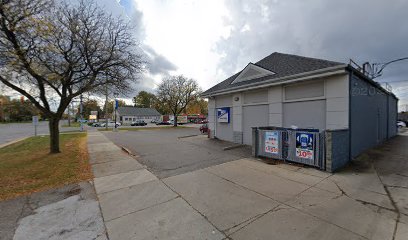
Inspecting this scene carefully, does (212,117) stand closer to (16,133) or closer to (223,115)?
(223,115)

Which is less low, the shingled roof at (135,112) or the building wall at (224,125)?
the shingled roof at (135,112)

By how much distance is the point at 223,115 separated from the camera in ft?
45.0

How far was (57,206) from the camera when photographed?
4.21 metres

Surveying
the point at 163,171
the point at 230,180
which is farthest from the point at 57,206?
the point at 230,180

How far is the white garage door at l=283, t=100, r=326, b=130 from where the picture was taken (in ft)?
26.8

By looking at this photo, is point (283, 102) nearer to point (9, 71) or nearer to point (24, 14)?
point (24, 14)

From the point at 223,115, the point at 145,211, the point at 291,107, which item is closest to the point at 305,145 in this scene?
the point at 291,107

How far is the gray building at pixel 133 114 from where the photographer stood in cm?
6343

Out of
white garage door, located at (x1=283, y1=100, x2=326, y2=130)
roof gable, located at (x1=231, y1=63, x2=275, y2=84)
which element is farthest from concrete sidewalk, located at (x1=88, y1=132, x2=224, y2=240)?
roof gable, located at (x1=231, y1=63, x2=275, y2=84)

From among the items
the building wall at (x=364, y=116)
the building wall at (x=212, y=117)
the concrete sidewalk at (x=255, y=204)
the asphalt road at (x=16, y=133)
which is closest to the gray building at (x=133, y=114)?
the asphalt road at (x=16, y=133)

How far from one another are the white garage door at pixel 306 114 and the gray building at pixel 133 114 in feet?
191

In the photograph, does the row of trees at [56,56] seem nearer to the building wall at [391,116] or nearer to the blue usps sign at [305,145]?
the blue usps sign at [305,145]

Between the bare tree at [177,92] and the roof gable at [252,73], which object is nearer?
the roof gable at [252,73]

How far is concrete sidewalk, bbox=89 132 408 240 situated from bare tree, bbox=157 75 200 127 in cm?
3212
